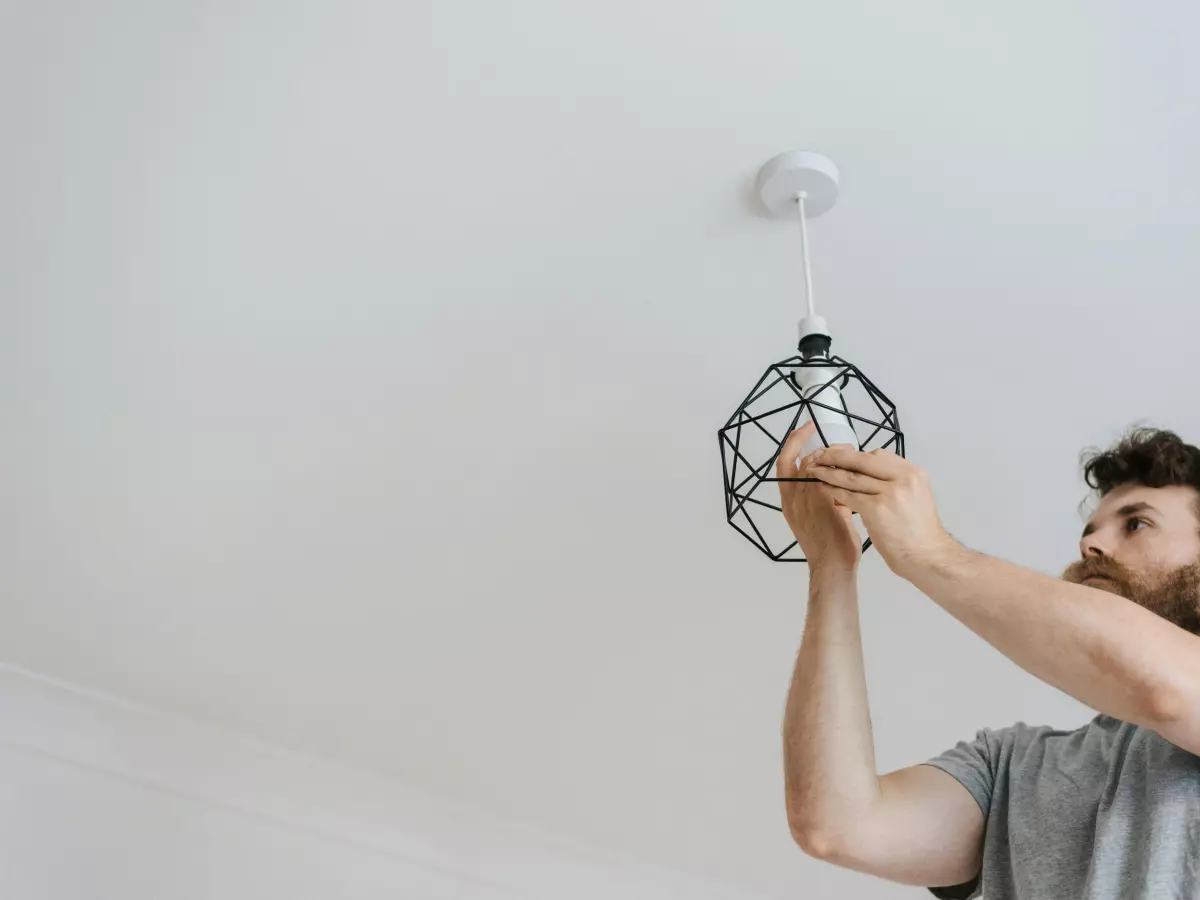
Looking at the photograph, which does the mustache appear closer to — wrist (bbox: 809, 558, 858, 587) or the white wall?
wrist (bbox: 809, 558, 858, 587)

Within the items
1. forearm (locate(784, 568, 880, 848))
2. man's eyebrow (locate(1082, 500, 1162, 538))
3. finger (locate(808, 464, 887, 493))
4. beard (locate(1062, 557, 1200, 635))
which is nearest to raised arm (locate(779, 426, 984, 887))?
forearm (locate(784, 568, 880, 848))

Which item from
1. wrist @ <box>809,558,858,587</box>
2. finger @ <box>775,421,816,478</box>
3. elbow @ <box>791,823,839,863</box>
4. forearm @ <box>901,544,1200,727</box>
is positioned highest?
finger @ <box>775,421,816,478</box>

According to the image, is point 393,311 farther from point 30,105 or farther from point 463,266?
point 30,105

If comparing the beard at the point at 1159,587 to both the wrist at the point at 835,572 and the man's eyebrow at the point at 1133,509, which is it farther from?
the wrist at the point at 835,572

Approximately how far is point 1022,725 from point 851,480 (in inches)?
17.2

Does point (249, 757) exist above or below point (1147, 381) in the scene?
below

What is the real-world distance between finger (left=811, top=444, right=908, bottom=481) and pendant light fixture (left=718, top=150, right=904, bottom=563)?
1 cm

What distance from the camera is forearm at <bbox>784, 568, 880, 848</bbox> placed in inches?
39.2

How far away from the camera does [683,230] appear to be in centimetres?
121

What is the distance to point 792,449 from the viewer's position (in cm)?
92

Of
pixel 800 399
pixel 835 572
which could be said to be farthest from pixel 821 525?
pixel 800 399

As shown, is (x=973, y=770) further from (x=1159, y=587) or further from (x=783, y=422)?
(x=783, y=422)

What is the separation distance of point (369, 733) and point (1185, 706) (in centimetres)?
150

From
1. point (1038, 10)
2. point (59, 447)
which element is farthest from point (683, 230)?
point (59, 447)
